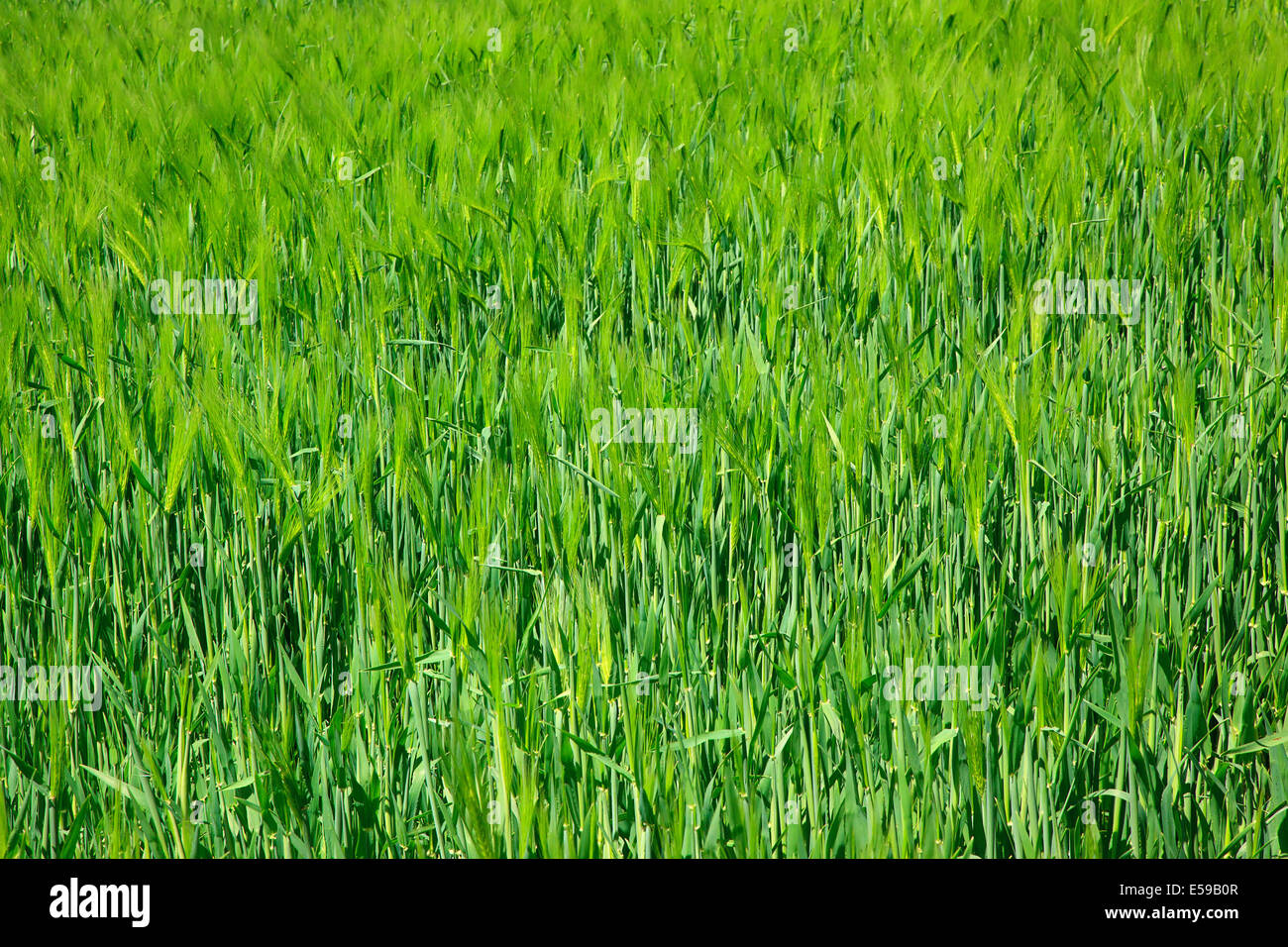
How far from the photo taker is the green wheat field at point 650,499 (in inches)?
34.0

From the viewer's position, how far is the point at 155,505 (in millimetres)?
1205

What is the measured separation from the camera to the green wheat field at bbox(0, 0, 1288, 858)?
864mm

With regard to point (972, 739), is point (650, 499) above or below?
above

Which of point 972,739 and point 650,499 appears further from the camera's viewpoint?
point 650,499

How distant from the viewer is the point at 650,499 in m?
1.15

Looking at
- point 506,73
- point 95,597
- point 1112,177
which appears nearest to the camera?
point 95,597

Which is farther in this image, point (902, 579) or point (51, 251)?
point (51, 251)

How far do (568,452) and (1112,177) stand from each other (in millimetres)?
1523

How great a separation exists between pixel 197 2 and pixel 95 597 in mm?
3939
